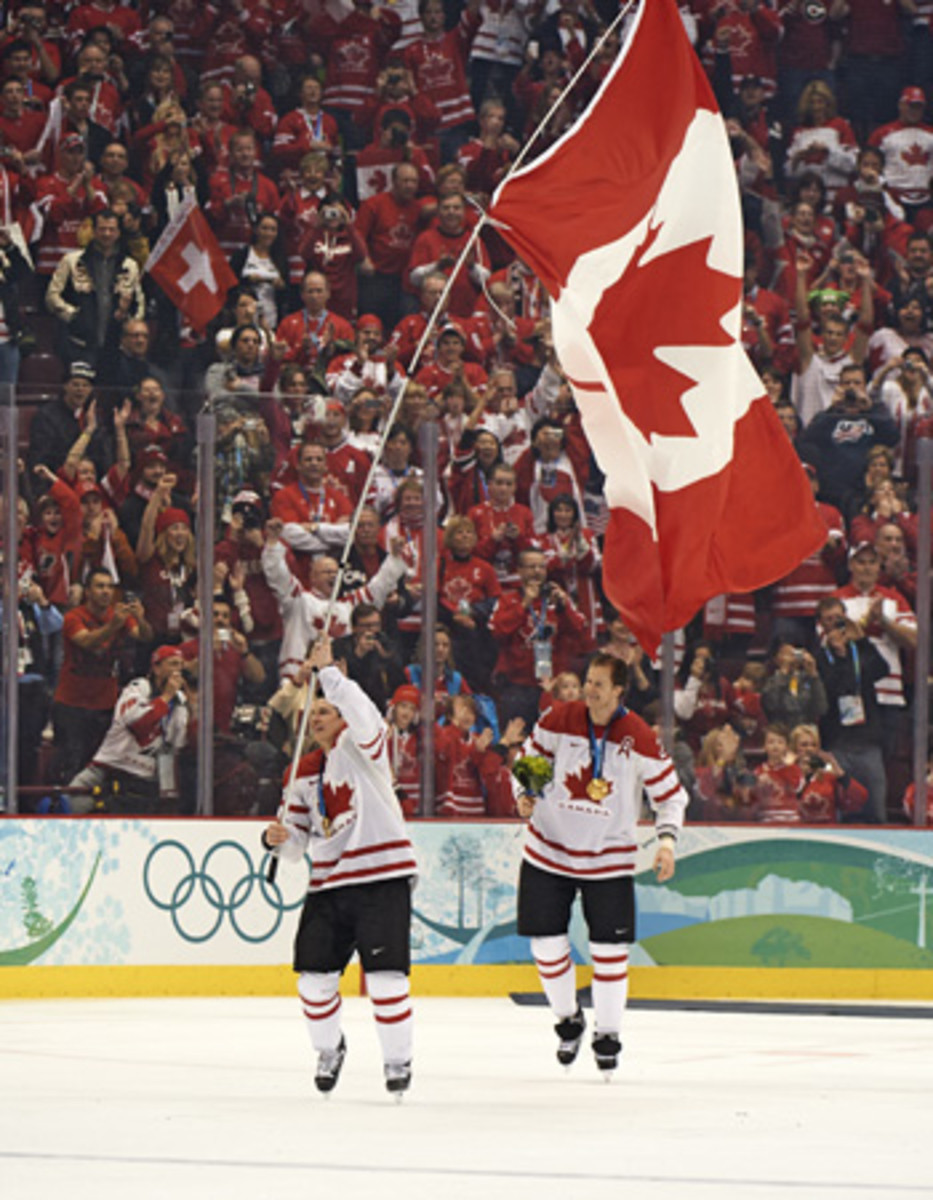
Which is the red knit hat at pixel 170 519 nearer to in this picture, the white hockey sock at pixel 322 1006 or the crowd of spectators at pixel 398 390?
the crowd of spectators at pixel 398 390

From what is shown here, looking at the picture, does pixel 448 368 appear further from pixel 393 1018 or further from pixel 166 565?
pixel 393 1018

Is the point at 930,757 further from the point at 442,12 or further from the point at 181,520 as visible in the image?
the point at 442,12

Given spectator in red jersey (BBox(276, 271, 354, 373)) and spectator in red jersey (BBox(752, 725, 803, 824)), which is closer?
spectator in red jersey (BBox(752, 725, 803, 824))

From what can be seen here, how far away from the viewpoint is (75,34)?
17.5 meters

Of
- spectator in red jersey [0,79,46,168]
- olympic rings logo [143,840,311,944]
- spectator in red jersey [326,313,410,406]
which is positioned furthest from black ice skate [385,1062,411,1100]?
spectator in red jersey [0,79,46,168]

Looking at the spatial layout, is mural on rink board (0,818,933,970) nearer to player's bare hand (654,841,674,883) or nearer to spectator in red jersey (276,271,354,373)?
spectator in red jersey (276,271,354,373)

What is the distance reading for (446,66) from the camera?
60.1ft

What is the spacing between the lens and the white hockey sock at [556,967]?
9.16m

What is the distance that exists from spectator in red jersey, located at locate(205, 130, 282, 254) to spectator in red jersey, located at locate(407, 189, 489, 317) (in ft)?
3.46

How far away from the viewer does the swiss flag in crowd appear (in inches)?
645

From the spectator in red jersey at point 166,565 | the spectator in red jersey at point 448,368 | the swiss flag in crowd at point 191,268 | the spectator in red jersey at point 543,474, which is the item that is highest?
the swiss flag in crowd at point 191,268

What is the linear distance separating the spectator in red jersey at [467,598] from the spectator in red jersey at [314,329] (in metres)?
2.87

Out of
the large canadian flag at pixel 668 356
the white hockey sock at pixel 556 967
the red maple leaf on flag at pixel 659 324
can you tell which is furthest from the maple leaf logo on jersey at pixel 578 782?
the red maple leaf on flag at pixel 659 324

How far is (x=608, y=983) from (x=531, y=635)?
4.73 meters
